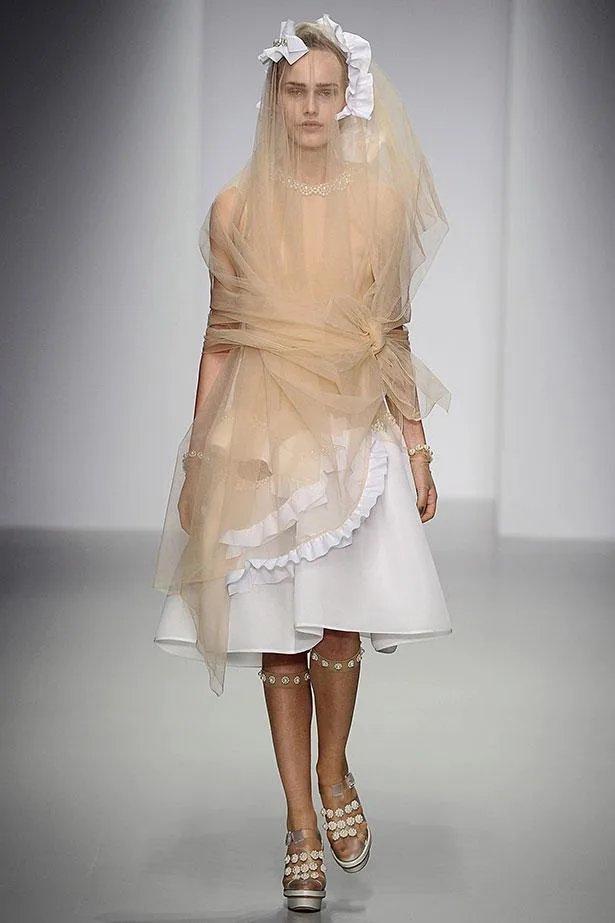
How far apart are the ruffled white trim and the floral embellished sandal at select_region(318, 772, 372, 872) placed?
1.21 feet

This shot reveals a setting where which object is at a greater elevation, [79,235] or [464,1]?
[464,1]

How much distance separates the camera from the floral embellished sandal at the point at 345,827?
8.41ft

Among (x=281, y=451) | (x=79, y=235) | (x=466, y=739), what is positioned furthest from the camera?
(x=79, y=235)

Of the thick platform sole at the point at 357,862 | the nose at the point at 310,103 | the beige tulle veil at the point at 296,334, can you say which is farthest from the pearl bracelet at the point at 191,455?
the thick platform sole at the point at 357,862

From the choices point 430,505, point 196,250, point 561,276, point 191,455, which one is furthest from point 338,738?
point 196,250

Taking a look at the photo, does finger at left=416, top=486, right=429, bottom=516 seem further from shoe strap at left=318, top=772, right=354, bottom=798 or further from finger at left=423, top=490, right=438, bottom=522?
shoe strap at left=318, top=772, right=354, bottom=798

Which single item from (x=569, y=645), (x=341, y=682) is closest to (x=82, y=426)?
(x=569, y=645)

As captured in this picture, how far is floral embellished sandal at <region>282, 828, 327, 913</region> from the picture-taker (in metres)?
2.45

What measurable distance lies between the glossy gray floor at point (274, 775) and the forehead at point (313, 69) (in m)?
1.26

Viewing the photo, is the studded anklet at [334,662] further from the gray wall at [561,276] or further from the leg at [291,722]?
the gray wall at [561,276]

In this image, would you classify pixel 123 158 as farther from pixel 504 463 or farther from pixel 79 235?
pixel 504 463

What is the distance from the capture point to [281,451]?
2.48 m

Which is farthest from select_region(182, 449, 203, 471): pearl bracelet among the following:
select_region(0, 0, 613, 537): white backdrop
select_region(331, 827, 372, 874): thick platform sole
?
select_region(0, 0, 613, 537): white backdrop

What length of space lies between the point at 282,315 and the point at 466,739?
135cm
